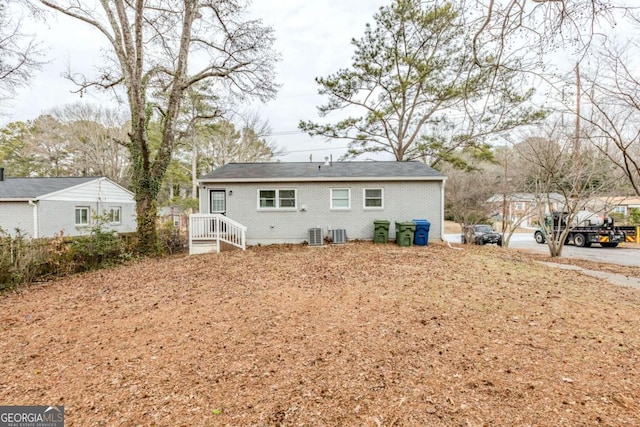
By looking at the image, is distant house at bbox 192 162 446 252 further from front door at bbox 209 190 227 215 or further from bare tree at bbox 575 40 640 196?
bare tree at bbox 575 40 640 196

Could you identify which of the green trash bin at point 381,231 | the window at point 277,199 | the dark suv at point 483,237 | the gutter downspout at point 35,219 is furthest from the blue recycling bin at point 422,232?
the gutter downspout at point 35,219

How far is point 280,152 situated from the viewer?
2816 centimetres

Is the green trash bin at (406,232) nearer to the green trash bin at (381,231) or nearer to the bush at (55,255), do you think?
the green trash bin at (381,231)

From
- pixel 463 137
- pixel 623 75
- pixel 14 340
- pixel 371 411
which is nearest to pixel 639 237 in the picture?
pixel 463 137

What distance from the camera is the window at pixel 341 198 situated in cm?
1120

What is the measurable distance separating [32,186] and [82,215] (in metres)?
2.52

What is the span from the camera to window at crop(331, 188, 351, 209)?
11203mm

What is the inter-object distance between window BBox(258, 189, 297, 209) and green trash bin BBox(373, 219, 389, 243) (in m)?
A: 3.37

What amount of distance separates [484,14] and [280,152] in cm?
2626

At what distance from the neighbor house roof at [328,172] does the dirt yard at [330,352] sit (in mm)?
5767

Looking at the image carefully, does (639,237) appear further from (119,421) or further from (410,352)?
(119,421)

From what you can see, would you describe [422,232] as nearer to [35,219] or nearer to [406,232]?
[406,232]

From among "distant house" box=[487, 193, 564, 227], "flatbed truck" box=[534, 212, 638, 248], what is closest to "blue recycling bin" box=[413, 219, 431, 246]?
"distant house" box=[487, 193, 564, 227]

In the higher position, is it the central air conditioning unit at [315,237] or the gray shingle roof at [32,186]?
the gray shingle roof at [32,186]
